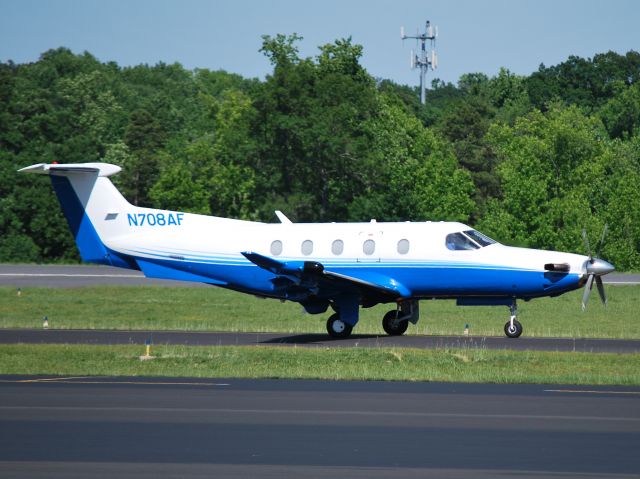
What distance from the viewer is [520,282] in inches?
1117

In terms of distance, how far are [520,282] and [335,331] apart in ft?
15.9

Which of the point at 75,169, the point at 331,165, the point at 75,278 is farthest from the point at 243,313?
the point at 331,165

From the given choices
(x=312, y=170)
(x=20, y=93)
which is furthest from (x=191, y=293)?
(x=20, y=93)

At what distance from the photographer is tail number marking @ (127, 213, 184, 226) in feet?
101

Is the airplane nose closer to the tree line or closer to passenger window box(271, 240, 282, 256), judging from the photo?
passenger window box(271, 240, 282, 256)

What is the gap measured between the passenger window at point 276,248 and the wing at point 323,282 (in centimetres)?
134

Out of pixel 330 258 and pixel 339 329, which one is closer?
pixel 339 329

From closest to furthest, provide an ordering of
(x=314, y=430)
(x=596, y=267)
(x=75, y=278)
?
(x=314, y=430)
(x=596, y=267)
(x=75, y=278)

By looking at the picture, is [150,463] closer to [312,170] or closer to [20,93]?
[312,170]

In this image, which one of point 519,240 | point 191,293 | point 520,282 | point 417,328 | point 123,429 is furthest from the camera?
point 519,240

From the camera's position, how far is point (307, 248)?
2980 cm

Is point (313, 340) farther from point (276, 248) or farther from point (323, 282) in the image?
point (276, 248)

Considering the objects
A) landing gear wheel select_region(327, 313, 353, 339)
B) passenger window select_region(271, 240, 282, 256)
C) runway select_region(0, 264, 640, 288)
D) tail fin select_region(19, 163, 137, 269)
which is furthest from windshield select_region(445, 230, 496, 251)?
runway select_region(0, 264, 640, 288)

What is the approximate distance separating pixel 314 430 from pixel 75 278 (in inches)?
1638
